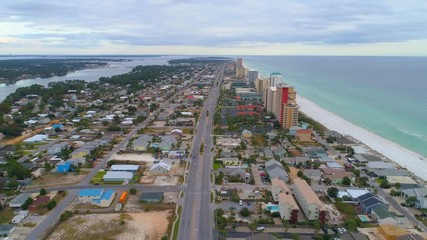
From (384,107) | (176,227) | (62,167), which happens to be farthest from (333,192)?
(384,107)

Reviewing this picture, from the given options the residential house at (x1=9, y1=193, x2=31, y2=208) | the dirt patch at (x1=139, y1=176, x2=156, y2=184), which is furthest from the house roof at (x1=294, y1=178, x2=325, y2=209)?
the residential house at (x1=9, y1=193, x2=31, y2=208)

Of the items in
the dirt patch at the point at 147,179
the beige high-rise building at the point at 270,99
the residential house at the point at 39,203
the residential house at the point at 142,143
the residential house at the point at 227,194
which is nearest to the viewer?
the residential house at the point at 39,203

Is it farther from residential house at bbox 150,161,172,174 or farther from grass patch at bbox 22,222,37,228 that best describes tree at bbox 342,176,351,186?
grass patch at bbox 22,222,37,228

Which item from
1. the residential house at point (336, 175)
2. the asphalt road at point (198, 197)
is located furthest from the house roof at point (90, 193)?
the residential house at point (336, 175)

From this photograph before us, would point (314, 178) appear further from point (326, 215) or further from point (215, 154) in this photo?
point (215, 154)

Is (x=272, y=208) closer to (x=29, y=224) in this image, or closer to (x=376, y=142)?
(x=29, y=224)

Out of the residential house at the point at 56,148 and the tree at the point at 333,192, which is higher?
the residential house at the point at 56,148

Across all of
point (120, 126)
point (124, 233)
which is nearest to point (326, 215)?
point (124, 233)

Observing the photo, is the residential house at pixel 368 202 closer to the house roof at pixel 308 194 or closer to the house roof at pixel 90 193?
the house roof at pixel 308 194
